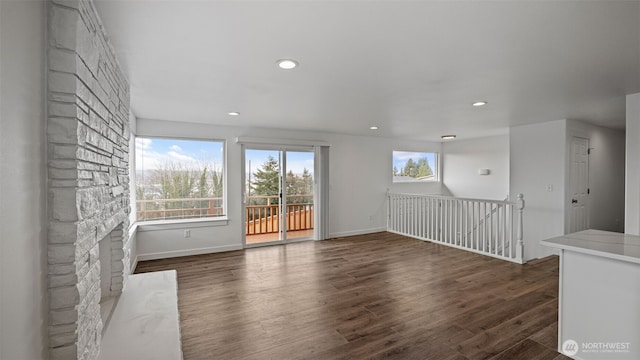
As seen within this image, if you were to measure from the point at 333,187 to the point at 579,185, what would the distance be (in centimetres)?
431

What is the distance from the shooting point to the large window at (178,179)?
15.0ft

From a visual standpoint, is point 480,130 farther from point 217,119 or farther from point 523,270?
point 217,119

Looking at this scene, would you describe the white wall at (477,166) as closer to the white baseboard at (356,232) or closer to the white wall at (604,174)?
the white wall at (604,174)

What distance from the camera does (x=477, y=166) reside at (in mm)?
7102

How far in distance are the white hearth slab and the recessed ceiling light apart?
2079 mm

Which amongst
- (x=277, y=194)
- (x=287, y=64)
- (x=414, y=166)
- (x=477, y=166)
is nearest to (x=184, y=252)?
(x=277, y=194)

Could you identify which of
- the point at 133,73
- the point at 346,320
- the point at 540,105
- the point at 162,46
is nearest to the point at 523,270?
the point at 540,105

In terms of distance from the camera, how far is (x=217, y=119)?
455 cm

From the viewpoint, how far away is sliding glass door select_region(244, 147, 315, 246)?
5422mm

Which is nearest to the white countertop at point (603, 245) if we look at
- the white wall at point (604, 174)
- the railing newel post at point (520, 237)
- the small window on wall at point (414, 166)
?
the railing newel post at point (520, 237)

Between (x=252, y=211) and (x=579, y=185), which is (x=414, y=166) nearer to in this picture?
(x=579, y=185)

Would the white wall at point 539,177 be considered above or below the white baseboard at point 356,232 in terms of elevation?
above

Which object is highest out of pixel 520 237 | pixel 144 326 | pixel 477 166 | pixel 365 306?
pixel 477 166

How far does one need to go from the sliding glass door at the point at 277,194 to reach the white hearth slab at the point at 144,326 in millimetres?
2747
